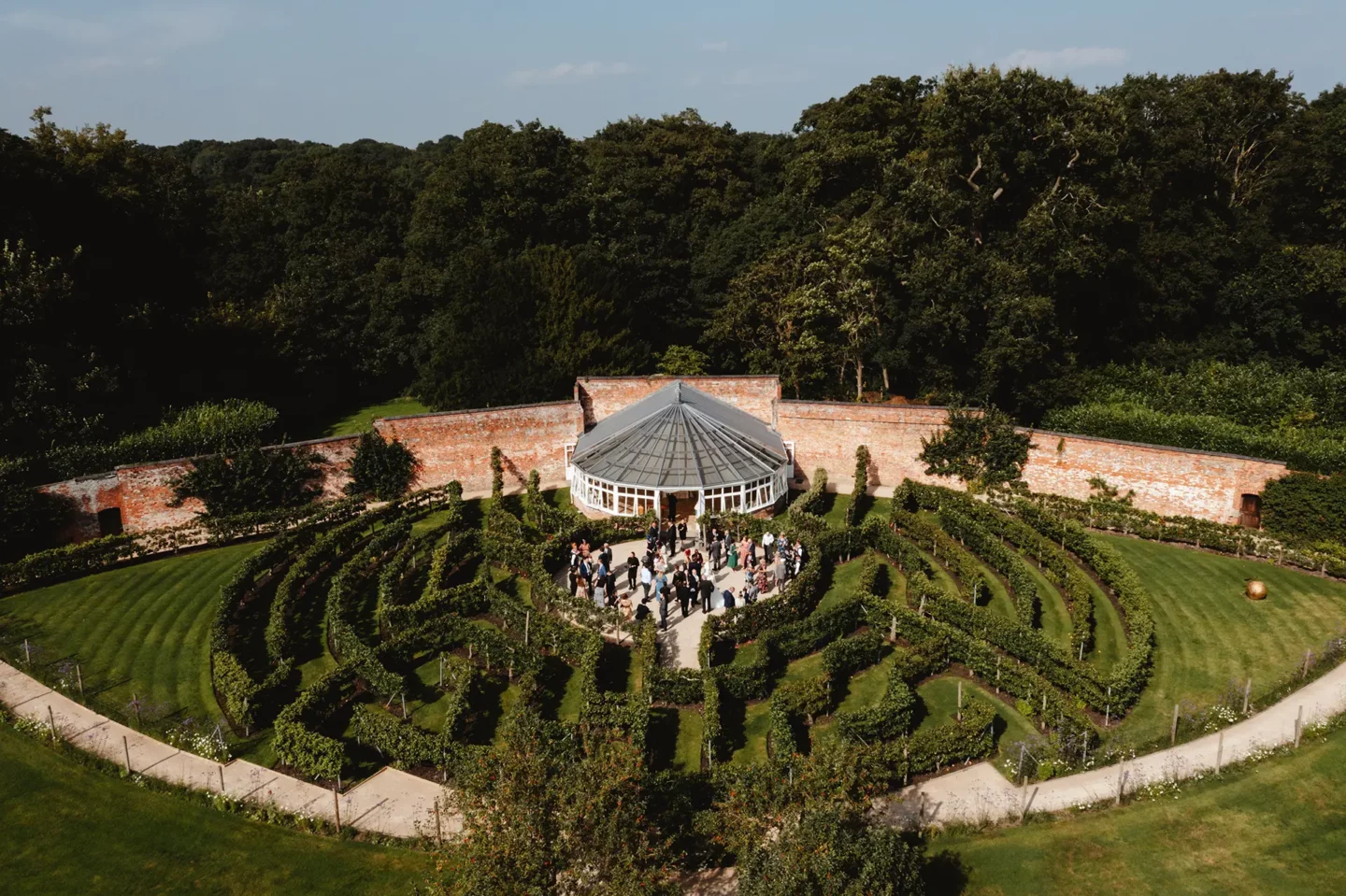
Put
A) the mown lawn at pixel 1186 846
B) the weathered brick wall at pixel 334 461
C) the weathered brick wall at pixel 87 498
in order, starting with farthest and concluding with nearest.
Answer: the weathered brick wall at pixel 334 461, the weathered brick wall at pixel 87 498, the mown lawn at pixel 1186 846

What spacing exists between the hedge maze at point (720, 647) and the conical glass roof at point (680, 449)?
1820 millimetres

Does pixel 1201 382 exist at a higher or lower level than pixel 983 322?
lower

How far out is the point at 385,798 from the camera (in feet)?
58.2

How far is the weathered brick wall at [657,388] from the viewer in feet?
129

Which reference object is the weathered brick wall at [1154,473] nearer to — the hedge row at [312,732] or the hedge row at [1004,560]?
the hedge row at [1004,560]

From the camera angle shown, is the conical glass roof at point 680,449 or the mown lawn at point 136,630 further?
the conical glass roof at point 680,449

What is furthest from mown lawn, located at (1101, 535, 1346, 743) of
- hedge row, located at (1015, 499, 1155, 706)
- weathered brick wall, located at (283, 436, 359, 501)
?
weathered brick wall, located at (283, 436, 359, 501)

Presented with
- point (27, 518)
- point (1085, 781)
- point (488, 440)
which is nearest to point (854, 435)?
point (488, 440)

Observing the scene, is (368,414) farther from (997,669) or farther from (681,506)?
(997,669)

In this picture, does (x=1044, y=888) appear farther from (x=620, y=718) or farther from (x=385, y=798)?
(x=385, y=798)

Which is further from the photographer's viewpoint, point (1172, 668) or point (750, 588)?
point (750, 588)

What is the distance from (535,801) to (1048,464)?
28.3 meters

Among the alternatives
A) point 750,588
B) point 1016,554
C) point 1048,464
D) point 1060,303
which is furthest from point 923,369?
point 750,588

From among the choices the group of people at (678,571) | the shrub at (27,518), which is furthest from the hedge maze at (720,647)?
the shrub at (27,518)
